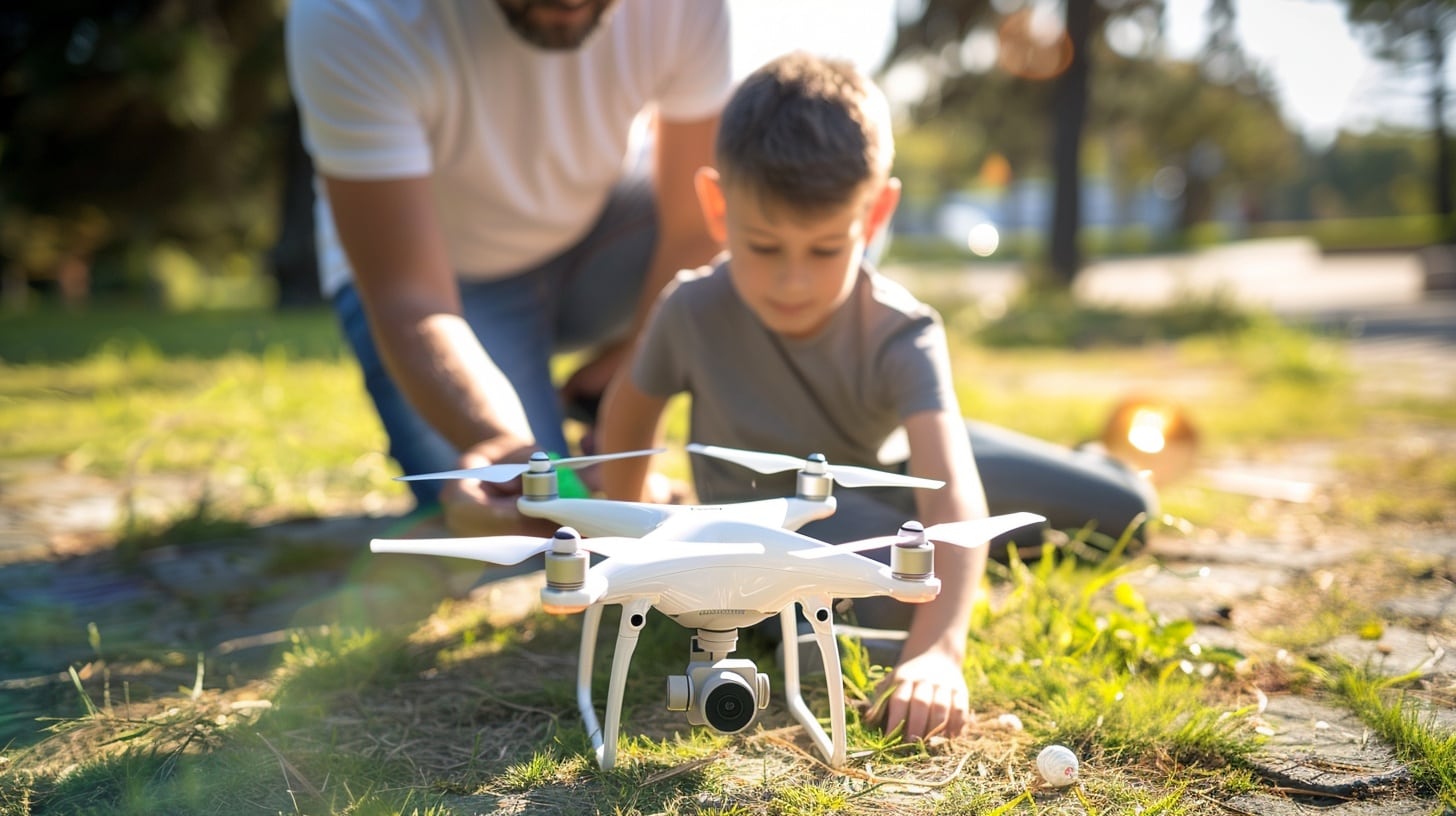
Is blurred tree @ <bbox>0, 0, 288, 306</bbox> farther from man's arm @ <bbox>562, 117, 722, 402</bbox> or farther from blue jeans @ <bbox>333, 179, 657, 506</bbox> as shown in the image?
man's arm @ <bbox>562, 117, 722, 402</bbox>

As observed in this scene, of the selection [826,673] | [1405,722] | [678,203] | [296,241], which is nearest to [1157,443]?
[678,203]

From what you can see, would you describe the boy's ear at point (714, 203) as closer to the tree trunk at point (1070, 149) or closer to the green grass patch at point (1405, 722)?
the green grass patch at point (1405, 722)

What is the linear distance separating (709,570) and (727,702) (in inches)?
5.8

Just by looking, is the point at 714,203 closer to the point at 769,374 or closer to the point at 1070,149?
the point at 769,374

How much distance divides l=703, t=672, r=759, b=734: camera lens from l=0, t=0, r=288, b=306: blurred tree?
24.1ft

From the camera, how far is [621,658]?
123cm

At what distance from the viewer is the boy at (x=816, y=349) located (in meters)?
1.69

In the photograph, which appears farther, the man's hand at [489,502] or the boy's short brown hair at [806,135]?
the boy's short brown hair at [806,135]

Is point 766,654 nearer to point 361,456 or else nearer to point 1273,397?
point 361,456

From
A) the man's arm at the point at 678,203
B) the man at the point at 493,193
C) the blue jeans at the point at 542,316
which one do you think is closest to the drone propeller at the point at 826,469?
the man at the point at 493,193

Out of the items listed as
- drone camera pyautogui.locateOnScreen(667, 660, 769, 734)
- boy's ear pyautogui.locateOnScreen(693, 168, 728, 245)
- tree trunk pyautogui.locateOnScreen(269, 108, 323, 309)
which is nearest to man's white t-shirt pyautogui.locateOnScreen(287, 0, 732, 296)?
boy's ear pyautogui.locateOnScreen(693, 168, 728, 245)

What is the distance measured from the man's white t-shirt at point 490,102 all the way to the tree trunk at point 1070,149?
7.97 metres

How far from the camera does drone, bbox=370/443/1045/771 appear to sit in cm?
116

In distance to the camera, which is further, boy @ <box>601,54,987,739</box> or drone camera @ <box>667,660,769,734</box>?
boy @ <box>601,54,987,739</box>
